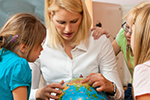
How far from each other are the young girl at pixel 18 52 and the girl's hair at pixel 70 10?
26 cm

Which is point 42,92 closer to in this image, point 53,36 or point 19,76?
point 19,76

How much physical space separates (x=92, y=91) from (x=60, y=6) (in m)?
0.67

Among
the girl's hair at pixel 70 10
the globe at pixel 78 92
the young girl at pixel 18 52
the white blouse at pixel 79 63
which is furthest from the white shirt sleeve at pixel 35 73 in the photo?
the globe at pixel 78 92

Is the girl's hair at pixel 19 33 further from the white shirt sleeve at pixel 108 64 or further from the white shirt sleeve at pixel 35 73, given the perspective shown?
the white shirt sleeve at pixel 108 64

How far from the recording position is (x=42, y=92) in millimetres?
1319

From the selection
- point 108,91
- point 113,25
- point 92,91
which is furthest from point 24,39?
point 113,25

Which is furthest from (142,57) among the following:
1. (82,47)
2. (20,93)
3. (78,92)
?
(20,93)

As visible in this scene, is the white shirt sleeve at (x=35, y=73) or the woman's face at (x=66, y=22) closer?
the woman's face at (x=66, y=22)

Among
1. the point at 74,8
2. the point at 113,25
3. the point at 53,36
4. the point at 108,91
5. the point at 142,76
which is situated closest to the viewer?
the point at 142,76

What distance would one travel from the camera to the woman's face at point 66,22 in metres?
1.41

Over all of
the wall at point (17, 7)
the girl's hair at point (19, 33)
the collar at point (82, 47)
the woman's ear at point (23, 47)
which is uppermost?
the wall at point (17, 7)

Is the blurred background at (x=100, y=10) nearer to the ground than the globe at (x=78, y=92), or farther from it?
farther from it

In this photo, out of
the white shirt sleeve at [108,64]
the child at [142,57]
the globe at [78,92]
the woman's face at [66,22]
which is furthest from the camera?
the white shirt sleeve at [108,64]

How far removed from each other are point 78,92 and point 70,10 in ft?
1.98
